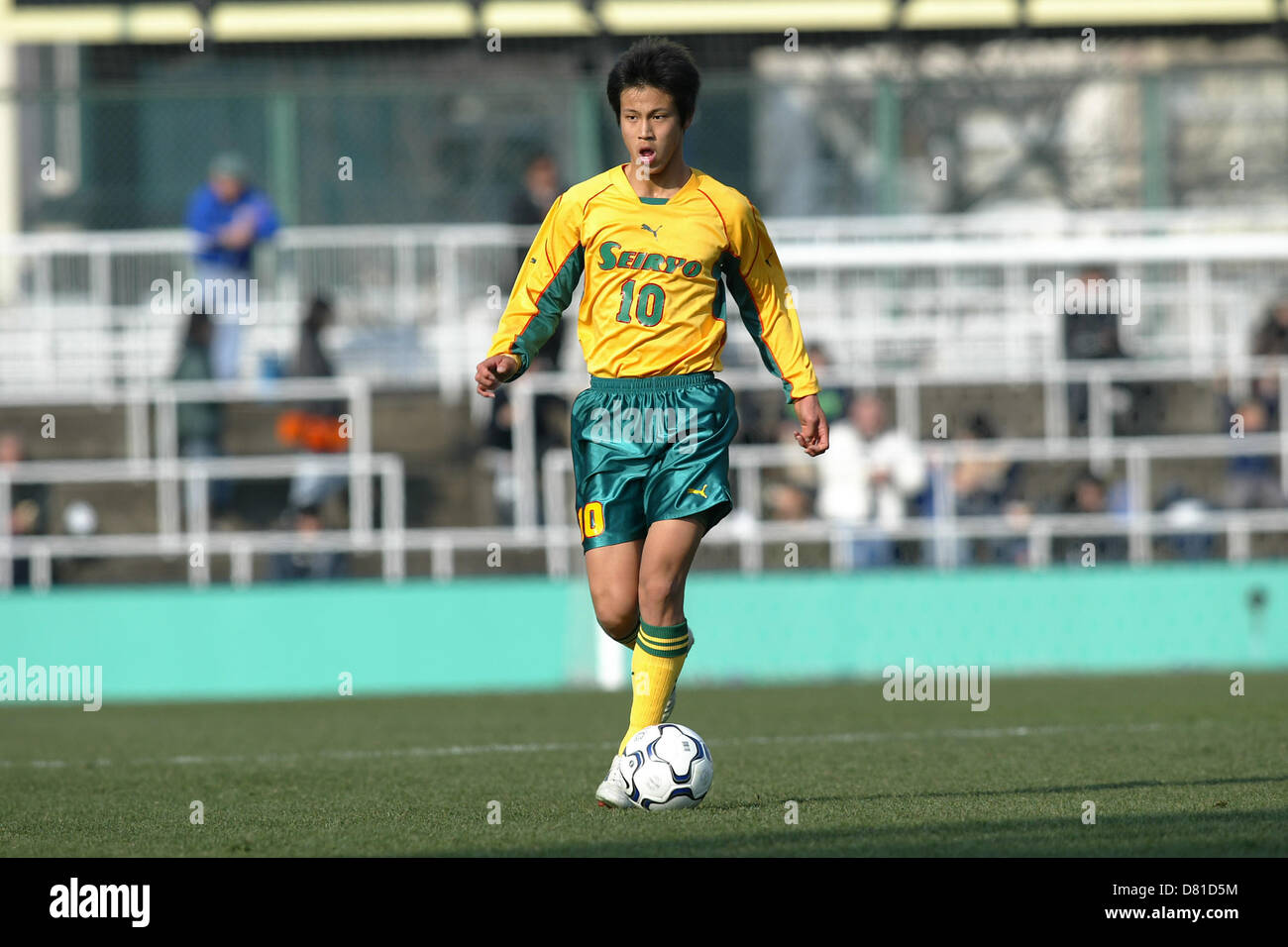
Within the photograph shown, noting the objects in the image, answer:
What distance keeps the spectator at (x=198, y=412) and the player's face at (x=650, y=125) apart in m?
8.81

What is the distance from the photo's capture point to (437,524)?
14906mm

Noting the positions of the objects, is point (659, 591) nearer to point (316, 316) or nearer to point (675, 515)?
point (675, 515)

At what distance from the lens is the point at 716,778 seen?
272 inches

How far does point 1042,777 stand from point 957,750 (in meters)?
1.09

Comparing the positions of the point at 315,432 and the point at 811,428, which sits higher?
the point at 315,432

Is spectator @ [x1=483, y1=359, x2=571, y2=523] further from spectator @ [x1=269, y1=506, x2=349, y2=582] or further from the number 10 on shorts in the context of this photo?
the number 10 on shorts

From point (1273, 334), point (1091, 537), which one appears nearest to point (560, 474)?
point (1091, 537)

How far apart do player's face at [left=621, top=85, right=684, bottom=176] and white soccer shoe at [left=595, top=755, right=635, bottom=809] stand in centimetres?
175

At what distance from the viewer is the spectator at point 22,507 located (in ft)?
44.8

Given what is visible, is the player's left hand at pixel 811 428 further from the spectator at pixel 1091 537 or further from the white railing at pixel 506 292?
the white railing at pixel 506 292

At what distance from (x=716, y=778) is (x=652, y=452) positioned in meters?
1.38

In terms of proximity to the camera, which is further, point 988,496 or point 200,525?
point 200,525

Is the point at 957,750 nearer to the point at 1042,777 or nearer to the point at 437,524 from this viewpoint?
the point at 1042,777
